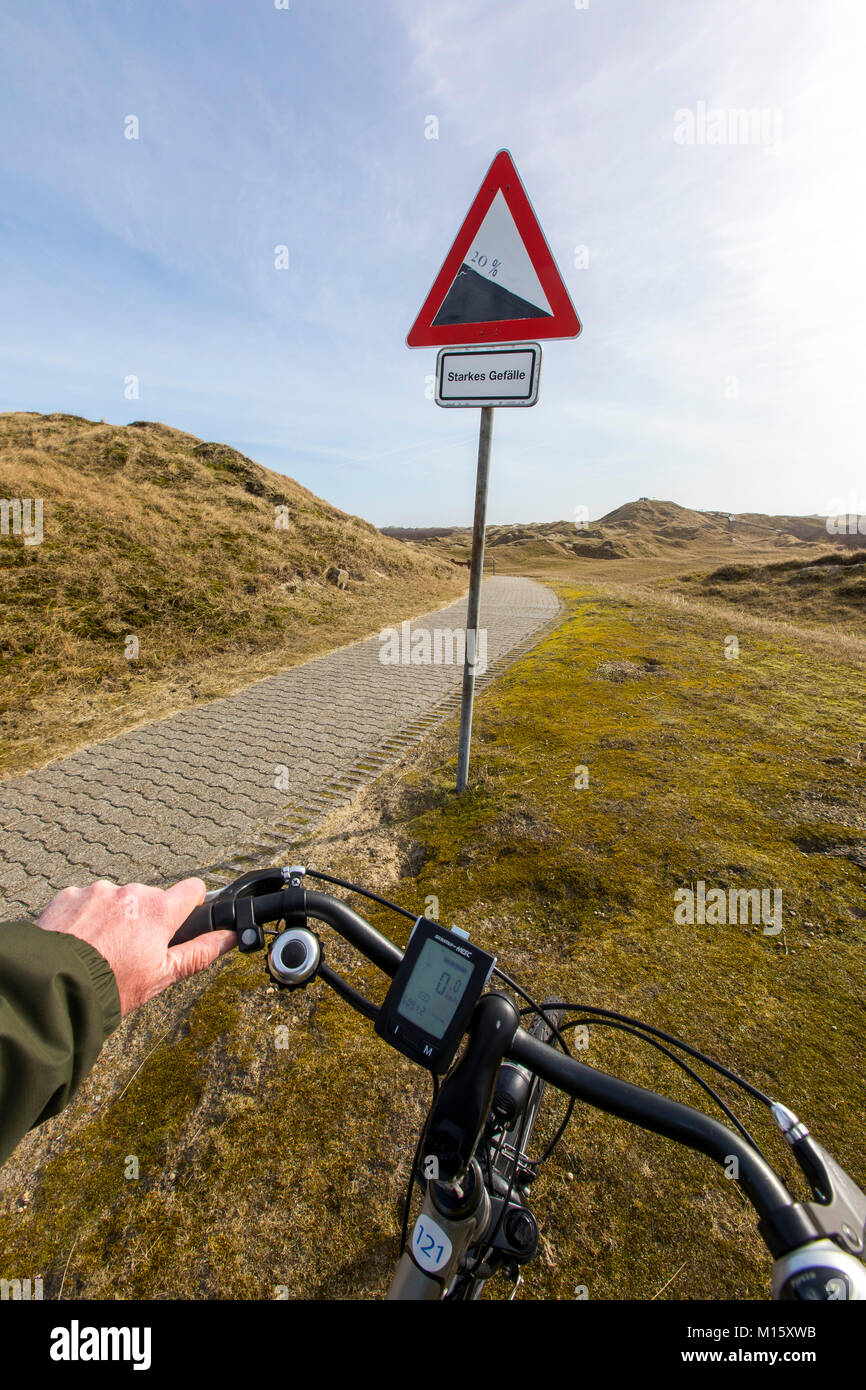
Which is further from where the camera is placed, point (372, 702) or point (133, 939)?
point (372, 702)

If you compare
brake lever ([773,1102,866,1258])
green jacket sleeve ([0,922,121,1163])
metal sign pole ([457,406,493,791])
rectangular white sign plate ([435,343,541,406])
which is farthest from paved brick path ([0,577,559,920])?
brake lever ([773,1102,866,1258])

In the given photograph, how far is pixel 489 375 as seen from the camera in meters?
3.14

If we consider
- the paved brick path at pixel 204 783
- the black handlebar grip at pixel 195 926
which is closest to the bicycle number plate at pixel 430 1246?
the black handlebar grip at pixel 195 926

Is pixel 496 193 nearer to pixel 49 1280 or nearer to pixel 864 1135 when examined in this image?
pixel 864 1135

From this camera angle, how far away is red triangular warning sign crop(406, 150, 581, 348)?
118 inches

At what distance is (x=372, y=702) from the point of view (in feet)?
23.2

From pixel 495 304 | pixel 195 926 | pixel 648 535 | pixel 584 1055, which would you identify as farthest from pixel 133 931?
pixel 648 535

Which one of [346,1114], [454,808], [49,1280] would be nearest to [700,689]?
[454,808]

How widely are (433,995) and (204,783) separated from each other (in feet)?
14.2

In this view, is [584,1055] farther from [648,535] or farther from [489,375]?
[648,535]

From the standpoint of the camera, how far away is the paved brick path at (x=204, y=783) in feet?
13.0

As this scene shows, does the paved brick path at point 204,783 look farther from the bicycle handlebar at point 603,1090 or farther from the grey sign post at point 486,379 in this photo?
the grey sign post at point 486,379

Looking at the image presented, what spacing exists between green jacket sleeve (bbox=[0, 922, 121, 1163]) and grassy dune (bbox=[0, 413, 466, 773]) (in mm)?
5550
